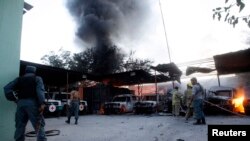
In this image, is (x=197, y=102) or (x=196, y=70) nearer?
(x=197, y=102)

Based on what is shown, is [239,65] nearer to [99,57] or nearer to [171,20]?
[171,20]

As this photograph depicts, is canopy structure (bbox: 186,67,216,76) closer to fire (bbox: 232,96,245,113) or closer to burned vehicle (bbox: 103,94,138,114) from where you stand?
fire (bbox: 232,96,245,113)

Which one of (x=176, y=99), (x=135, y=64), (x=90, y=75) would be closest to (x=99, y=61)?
(x=135, y=64)

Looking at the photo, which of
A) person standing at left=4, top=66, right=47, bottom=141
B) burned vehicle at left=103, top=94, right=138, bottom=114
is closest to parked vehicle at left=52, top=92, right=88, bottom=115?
burned vehicle at left=103, top=94, right=138, bottom=114

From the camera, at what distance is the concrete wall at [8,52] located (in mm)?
5645

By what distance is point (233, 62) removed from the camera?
15742mm

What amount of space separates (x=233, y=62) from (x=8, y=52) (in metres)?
14.3

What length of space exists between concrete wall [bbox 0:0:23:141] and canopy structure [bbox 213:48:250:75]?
1244cm

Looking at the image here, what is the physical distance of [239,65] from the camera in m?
16.5

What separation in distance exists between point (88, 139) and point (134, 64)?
36193 mm

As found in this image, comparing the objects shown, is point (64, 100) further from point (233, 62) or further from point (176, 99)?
point (233, 62)

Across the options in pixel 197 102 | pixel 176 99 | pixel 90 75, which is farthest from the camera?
pixel 90 75

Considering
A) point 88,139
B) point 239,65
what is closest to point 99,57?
point 239,65

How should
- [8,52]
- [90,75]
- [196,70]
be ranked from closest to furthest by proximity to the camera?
[8,52]
[196,70]
[90,75]
